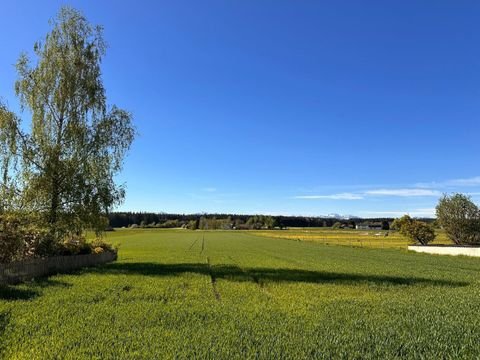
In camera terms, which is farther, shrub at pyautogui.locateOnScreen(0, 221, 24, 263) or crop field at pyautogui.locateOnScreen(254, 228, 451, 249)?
crop field at pyautogui.locateOnScreen(254, 228, 451, 249)

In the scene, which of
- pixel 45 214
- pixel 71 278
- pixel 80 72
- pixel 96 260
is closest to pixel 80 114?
pixel 80 72

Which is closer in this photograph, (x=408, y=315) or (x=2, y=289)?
(x=408, y=315)

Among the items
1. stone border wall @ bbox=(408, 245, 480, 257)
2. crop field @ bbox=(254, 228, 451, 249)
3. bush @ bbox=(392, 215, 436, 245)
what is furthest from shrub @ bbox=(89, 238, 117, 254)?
bush @ bbox=(392, 215, 436, 245)

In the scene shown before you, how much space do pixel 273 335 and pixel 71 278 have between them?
15349mm

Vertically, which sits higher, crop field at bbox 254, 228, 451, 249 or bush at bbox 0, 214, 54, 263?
bush at bbox 0, 214, 54, 263

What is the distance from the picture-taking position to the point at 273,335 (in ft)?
34.6

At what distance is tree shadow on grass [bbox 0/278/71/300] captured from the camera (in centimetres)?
1617

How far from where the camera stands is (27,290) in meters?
18.0

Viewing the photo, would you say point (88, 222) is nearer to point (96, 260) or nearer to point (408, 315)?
point (96, 260)

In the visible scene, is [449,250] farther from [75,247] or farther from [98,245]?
[75,247]

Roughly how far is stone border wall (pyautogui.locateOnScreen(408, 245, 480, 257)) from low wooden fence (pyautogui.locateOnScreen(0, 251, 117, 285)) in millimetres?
40638

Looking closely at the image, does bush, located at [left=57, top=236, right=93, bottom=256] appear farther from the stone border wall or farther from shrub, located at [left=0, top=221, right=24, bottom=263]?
the stone border wall

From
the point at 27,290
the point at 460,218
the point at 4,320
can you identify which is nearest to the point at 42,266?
the point at 27,290

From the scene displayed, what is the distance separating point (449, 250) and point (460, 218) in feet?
57.3
